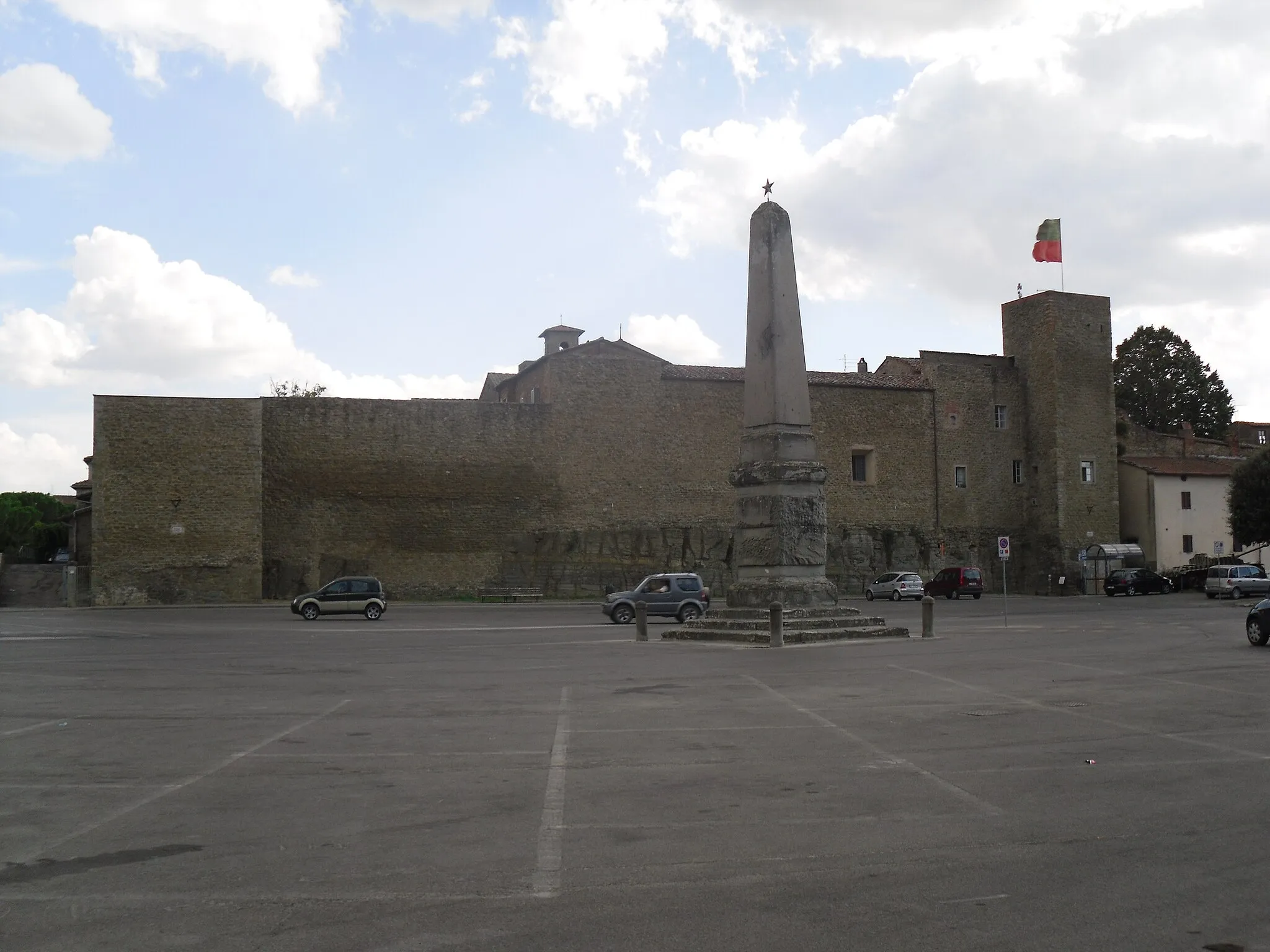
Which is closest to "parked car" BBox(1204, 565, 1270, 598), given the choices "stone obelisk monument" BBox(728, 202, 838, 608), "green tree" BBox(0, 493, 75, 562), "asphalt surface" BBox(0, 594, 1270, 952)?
"stone obelisk monument" BBox(728, 202, 838, 608)

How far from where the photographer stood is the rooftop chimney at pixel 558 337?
70.4m

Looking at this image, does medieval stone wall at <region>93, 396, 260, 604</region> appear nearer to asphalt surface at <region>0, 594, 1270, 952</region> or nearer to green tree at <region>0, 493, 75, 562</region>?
asphalt surface at <region>0, 594, 1270, 952</region>

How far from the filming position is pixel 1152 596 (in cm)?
5075

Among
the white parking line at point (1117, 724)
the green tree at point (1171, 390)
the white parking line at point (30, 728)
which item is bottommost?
the white parking line at point (1117, 724)

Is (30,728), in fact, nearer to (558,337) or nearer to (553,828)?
(553,828)

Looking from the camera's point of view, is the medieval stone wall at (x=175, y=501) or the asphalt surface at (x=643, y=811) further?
the medieval stone wall at (x=175, y=501)

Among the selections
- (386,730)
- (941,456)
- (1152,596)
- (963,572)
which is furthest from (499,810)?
(941,456)

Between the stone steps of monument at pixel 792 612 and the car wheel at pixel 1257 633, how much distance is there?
22.0 ft

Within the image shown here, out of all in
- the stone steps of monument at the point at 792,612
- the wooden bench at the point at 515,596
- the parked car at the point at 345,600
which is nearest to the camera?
the stone steps of monument at the point at 792,612

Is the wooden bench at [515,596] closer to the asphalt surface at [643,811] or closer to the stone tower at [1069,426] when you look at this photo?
the stone tower at [1069,426]

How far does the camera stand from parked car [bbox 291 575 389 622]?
34594 mm

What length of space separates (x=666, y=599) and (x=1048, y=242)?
31.3 meters

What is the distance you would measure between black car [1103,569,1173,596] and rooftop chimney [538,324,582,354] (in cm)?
3333

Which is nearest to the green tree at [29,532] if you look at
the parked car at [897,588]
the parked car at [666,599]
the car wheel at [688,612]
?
the parked car at [897,588]
